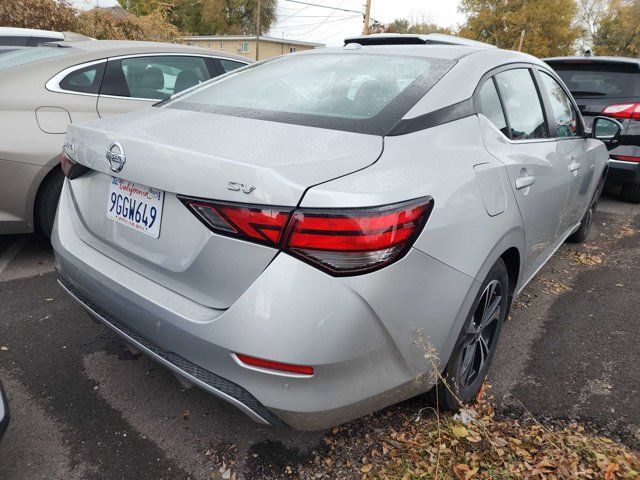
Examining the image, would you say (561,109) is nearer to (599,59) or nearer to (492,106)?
(492,106)

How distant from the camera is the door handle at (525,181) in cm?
211

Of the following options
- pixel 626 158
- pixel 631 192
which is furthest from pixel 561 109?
pixel 631 192

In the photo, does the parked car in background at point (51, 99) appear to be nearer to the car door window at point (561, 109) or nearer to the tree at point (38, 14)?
the car door window at point (561, 109)

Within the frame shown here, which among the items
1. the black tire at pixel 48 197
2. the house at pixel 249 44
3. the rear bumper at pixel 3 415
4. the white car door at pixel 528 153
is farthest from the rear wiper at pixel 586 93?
the house at pixel 249 44

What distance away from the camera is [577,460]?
185 centimetres

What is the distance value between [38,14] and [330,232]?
47.5 feet

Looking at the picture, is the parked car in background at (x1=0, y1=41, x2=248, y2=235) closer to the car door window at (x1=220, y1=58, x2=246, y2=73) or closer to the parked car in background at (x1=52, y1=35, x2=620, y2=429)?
the car door window at (x1=220, y1=58, x2=246, y2=73)

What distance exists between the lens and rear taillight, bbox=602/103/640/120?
17.1 feet

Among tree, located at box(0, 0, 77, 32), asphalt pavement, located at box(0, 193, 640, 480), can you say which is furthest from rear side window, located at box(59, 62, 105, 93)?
tree, located at box(0, 0, 77, 32)

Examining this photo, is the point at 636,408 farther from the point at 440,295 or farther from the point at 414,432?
the point at 440,295

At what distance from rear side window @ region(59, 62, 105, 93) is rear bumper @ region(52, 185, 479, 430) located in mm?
2200

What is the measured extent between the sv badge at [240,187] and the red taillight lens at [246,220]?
0.13ft

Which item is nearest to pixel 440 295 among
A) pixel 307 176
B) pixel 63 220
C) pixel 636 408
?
pixel 307 176

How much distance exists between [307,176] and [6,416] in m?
1.18
